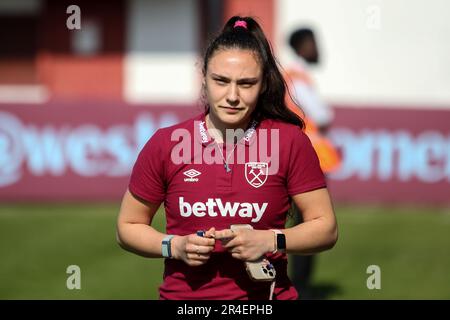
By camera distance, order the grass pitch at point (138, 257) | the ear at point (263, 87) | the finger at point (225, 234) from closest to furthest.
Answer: the finger at point (225, 234), the ear at point (263, 87), the grass pitch at point (138, 257)

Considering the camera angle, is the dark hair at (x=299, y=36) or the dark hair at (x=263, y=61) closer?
the dark hair at (x=263, y=61)

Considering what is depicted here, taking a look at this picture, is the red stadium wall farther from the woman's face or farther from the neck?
the woman's face

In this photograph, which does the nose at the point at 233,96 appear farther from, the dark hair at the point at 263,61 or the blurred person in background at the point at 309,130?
the blurred person in background at the point at 309,130

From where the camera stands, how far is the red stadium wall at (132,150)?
14070mm

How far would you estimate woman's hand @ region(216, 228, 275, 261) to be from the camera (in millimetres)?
3639

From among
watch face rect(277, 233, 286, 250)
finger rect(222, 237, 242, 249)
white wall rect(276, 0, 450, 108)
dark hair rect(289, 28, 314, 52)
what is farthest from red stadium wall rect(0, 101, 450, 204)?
finger rect(222, 237, 242, 249)

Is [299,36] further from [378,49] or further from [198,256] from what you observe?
[378,49]

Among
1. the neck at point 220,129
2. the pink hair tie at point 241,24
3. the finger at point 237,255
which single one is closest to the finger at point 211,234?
the finger at point 237,255

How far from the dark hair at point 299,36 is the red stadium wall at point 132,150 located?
19.5ft

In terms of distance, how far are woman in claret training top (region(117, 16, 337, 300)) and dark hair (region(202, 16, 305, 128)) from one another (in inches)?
0.4

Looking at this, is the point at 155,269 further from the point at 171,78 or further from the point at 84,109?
the point at 171,78

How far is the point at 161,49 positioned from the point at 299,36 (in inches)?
501

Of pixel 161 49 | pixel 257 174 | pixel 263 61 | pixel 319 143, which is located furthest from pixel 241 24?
pixel 161 49

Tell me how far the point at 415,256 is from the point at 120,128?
5833 mm
